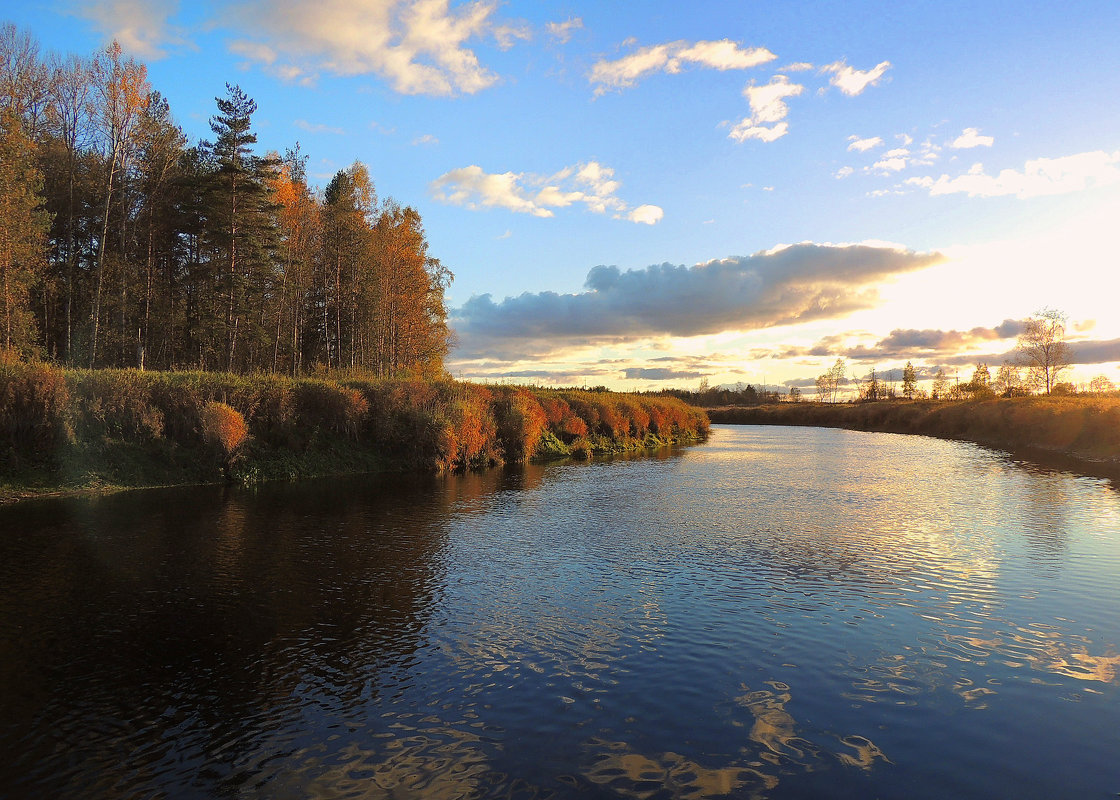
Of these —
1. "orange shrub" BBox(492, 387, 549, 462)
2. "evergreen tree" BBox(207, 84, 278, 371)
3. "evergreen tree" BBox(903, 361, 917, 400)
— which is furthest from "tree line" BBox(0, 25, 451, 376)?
"evergreen tree" BBox(903, 361, 917, 400)

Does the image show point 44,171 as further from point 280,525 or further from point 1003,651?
point 1003,651

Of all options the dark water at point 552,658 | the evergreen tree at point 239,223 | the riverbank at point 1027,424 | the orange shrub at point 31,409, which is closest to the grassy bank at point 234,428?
the orange shrub at point 31,409

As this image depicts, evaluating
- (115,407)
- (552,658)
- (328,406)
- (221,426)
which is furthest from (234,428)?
(552,658)

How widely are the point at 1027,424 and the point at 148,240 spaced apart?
80.2 meters

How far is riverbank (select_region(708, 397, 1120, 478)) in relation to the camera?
46000 mm

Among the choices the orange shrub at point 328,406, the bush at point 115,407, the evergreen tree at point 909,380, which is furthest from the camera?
the evergreen tree at point 909,380

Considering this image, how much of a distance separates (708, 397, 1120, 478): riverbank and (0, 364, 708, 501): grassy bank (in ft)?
120

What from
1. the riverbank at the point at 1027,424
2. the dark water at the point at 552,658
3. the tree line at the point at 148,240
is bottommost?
the dark water at the point at 552,658

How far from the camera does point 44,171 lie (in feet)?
149

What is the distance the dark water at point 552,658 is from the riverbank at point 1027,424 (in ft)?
105

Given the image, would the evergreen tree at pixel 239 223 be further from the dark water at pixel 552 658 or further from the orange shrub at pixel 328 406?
the dark water at pixel 552 658

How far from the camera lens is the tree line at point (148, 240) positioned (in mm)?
38719

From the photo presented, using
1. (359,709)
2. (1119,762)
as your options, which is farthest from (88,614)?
(1119,762)

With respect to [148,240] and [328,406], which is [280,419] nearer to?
[328,406]
